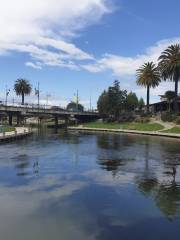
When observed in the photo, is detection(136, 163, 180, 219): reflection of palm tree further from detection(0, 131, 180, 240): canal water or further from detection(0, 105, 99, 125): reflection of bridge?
detection(0, 105, 99, 125): reflection of bridge

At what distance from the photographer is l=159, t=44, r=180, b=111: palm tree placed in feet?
377

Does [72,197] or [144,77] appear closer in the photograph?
[72,197]

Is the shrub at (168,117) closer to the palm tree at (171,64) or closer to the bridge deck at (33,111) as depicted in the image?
the palm tree at (171,64)

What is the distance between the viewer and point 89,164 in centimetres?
3994

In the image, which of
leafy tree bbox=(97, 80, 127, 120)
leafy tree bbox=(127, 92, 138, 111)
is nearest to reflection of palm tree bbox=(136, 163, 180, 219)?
leafy tree bbox=(97, 80, 127, 120)

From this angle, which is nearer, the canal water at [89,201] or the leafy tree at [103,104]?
the canal water at [89,201]

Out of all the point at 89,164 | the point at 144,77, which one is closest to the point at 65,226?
the point at 89,164

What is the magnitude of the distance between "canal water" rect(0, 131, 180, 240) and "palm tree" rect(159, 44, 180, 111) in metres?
79.7

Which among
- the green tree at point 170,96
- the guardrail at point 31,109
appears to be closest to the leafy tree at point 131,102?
the guardrail at point 31,109

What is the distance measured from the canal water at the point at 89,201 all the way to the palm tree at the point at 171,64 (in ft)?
Answer: 261

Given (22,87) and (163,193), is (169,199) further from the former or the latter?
(22,87)

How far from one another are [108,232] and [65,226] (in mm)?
2011

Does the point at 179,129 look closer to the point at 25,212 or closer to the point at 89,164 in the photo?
the point at 89,164

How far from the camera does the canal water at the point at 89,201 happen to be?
17.5 m
